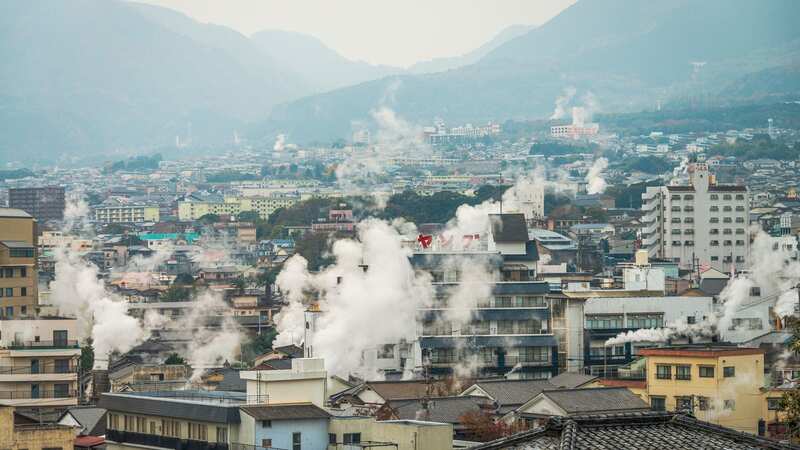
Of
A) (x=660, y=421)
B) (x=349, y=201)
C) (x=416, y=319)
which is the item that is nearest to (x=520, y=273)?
(x=416, y=319)

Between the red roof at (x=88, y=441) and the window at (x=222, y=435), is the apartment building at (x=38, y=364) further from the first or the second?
the window at (x=222, y=435)

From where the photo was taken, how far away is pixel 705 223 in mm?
106938

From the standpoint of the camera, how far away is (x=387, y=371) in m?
55.6

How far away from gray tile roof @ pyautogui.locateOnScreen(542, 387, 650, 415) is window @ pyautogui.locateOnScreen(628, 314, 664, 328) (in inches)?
734

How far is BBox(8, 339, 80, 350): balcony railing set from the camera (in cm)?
4634

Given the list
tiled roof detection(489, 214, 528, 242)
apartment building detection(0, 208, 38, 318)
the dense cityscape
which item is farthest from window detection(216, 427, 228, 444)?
apartment building detection(0, 208, 38, 318)

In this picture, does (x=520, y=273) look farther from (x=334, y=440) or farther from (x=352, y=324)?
(x=334, y=440)

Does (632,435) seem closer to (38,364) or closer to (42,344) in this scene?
(38,364)

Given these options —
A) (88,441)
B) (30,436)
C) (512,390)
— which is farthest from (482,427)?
(30,436)

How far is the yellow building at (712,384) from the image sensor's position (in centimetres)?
4453

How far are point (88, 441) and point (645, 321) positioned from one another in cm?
2844

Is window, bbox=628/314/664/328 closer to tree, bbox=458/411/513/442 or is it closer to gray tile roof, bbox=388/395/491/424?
gray tile roof, bbox=388/395/491/424

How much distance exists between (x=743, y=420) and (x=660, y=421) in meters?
29.0

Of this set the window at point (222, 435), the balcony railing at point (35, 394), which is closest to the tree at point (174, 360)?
the balcony railing at point (35, 394)
